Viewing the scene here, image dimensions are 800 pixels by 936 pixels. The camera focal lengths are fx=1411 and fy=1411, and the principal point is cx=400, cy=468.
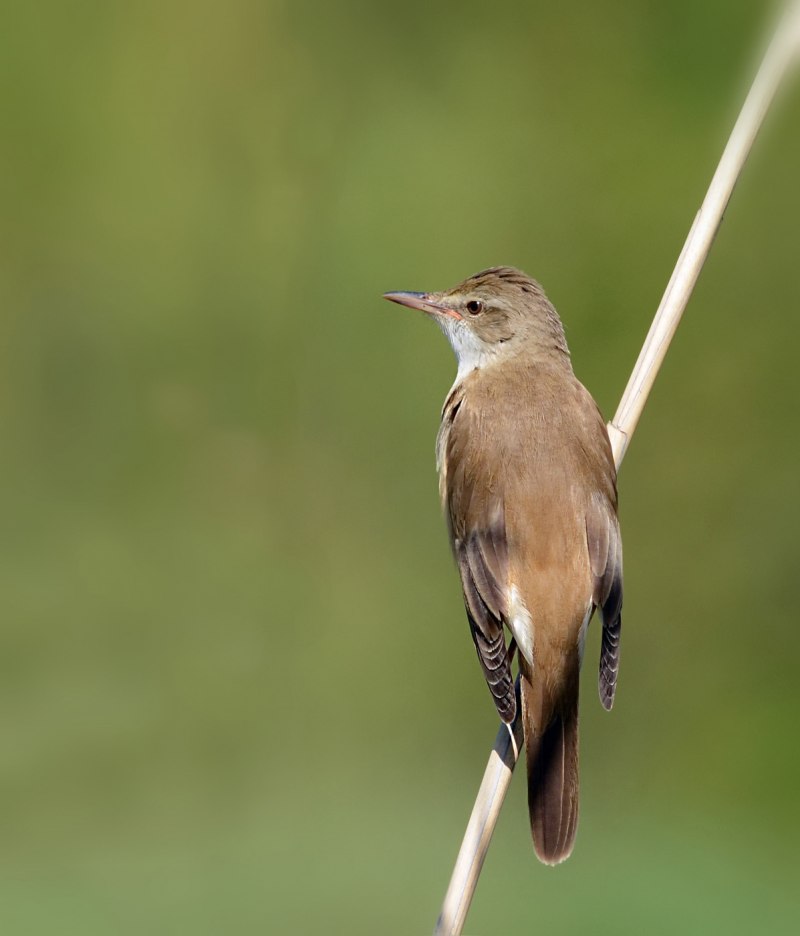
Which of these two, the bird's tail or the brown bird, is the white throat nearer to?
the brown bird

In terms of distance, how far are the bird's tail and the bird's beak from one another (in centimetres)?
114

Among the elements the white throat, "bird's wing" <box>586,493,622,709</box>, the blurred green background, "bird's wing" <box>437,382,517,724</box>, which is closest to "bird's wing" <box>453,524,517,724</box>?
"bird's wing" <box>437,382,517,724</box>

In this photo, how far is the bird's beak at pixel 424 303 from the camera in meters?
3.90

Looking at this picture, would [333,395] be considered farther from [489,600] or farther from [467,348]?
[489,600]

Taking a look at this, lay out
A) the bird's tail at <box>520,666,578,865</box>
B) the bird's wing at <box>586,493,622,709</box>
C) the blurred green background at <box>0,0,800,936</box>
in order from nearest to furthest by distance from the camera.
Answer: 1. the bird's tail at <box>520,666,578,865</box>
2. the bird's wing at <box>586,493,622,709</box>
3. the blurred green background at <box>0,0,800,936</box>

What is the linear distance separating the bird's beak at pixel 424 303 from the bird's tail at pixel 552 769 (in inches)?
44.8

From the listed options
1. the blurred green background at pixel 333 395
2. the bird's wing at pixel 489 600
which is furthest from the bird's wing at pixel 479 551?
the blurred green background at pixel 333 395

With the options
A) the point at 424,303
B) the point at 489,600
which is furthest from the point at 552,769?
the point at 424,303

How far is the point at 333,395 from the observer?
5.96 meters

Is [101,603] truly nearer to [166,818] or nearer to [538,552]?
[166,818]

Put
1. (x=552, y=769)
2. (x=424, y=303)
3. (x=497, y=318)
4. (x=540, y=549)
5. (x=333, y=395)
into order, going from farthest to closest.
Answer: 1. (x=333, y=395)
2. (x=424, y=303)
3. (x=497, y=318)
4. (x=540, y=549)
5. (x=552, y=769)

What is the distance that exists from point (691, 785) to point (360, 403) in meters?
2.05

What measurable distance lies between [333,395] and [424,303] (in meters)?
2.03

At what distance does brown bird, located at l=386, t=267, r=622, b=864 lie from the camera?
3232mm
